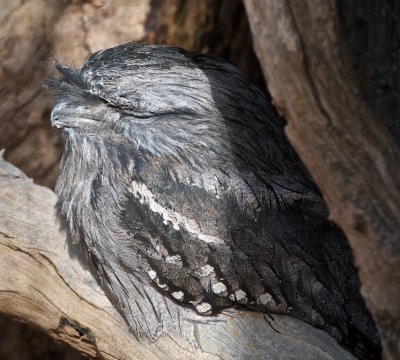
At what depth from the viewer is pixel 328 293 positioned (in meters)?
2.50

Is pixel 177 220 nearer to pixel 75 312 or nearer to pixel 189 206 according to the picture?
pixel 189 206

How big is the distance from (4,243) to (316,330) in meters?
1.27

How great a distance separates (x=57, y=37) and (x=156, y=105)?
1.04m

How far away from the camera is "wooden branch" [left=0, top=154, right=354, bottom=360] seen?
236cm

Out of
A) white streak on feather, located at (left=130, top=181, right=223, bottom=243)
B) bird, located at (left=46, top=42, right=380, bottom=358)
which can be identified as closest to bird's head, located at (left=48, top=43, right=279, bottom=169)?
bird, located at (left=46, top=42, right=380, bottom=358)

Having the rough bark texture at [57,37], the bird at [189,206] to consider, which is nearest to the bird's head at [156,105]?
the bird at [189,206]

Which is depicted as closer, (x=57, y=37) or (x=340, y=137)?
(x=340, y=137)

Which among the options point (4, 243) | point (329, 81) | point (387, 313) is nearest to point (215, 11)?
point (4, 243)

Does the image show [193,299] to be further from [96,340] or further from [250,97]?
[250,97]

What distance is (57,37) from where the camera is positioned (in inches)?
128

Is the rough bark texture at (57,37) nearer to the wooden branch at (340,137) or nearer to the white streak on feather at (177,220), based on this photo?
the white streak on feather at (177,220)

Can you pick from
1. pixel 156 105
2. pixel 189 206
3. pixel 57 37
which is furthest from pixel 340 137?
pixel 57 37

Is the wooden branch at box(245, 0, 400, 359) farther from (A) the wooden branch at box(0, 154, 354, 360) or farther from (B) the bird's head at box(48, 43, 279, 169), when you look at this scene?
(B) the bird's head at box(48, 43, 279, 169)

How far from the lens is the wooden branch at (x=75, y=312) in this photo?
7.75 feet
